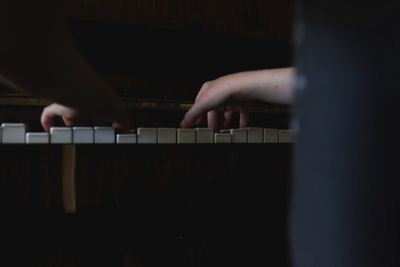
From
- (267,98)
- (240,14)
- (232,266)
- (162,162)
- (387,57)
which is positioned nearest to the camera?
(387,57)

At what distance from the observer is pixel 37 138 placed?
76 centimetres

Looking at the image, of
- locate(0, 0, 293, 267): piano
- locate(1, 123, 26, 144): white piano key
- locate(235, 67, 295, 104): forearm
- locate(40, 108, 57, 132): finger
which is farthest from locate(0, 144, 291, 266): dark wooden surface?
locate(235, 67, 295, 104): forearm

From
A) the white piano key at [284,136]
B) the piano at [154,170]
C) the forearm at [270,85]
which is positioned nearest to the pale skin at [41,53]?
the forearm at [270,85]

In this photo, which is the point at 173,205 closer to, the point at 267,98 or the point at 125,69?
the point at 125,69

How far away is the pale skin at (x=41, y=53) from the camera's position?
380 millimetres

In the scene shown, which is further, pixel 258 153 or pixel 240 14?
pixel 240 14

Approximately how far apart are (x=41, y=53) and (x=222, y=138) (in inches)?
21.6

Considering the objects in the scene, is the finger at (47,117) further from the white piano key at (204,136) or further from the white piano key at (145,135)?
the white piano key at (204,136)

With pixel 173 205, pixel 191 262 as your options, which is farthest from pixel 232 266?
pixel 173 205

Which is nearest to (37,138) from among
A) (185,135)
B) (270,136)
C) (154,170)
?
(185,135)

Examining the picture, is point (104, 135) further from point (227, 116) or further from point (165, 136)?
point (227, 116)

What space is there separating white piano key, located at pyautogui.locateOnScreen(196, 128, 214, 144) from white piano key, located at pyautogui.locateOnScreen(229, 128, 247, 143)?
6cm

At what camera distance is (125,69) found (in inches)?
45.5

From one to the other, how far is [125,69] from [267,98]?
63cm
